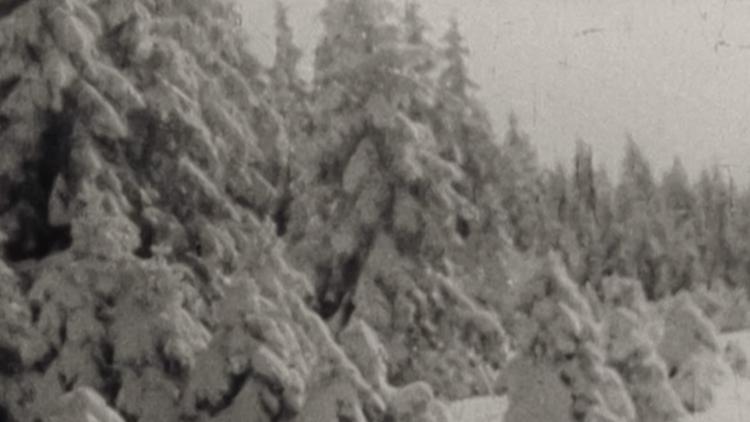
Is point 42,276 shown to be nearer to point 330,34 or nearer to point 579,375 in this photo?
point 579,375

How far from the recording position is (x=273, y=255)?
16.8m

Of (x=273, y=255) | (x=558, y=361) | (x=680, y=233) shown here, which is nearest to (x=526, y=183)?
(x=680, y=233)

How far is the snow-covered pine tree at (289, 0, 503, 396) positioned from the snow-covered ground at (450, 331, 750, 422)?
41 centimetres

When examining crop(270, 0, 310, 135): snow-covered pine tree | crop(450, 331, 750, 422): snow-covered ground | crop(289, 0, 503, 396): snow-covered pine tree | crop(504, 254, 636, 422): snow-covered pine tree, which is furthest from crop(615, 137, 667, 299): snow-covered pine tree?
crop(504, 254, 636, 422): snow-covered pine tree

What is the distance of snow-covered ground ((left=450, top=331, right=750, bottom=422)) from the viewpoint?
2539 cm

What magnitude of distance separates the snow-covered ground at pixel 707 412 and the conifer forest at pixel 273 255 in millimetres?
93

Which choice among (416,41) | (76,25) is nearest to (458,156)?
(416,41)

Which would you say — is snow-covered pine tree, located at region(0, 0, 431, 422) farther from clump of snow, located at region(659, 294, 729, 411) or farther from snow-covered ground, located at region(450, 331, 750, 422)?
clump of snow, located at region(659, 294, 729, 411)

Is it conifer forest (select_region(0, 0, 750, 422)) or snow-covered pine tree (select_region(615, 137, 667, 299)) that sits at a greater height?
conifer forest (select_region(0, 0, 750, 422))

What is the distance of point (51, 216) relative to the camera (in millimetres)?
15719

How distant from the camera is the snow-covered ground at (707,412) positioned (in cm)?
2539

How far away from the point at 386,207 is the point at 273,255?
31.8ft

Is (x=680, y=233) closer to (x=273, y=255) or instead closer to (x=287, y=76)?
(x=287, y=76)

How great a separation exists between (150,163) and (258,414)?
4.85m
